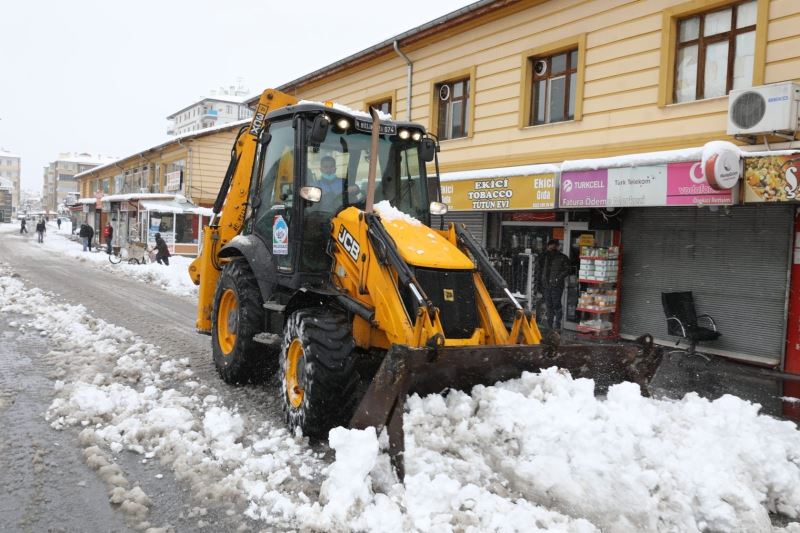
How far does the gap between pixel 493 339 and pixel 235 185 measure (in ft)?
12.2

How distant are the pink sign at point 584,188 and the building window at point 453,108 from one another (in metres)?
3.53

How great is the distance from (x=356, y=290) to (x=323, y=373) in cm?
82

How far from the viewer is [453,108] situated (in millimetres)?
13297

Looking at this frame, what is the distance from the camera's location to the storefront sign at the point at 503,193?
1017cm

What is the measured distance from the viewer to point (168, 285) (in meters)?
15.9

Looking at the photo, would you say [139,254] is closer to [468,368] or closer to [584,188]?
[584,188]

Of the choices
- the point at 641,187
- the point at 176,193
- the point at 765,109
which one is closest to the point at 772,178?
the point at 765,109

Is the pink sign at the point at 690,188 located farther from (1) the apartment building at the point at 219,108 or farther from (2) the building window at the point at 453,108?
(1) the apartment building at the point at 219,108

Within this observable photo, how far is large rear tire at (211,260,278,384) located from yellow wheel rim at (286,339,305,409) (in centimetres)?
105

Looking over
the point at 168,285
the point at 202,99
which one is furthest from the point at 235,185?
the point at 202,99

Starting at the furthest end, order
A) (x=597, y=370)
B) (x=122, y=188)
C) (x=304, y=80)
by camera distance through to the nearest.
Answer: (x=122, y=188)
(x=304, y=80)
(x=597, y=370)

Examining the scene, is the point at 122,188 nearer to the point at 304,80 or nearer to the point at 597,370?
the point at 304,80

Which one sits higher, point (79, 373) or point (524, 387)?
point (524, 387)

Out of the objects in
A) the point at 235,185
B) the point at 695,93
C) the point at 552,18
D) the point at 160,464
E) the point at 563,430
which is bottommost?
the point at 160,464
